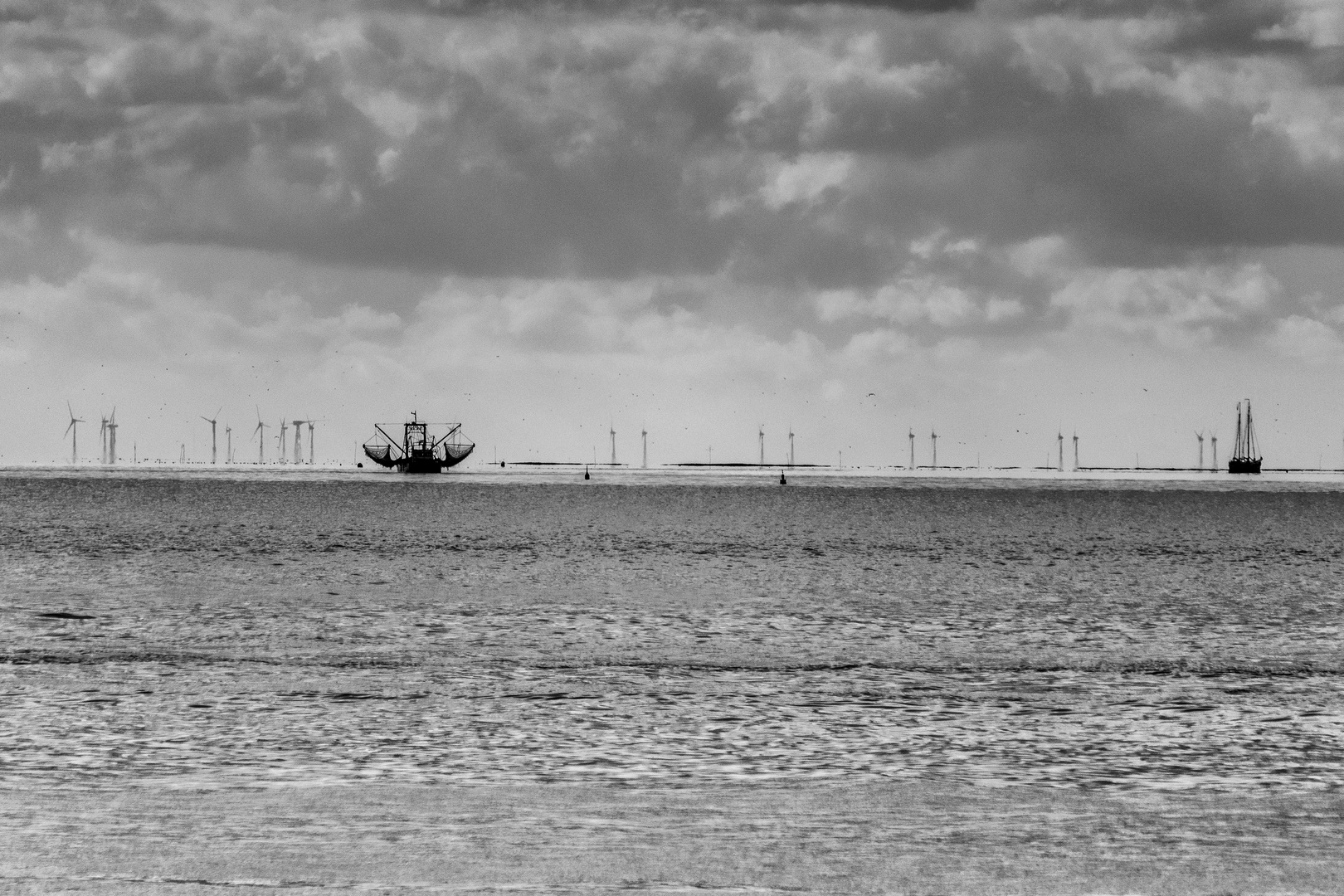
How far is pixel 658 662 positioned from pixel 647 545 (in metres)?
48.1

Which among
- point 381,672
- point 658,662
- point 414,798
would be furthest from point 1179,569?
point 414,798

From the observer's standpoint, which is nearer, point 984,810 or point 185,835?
point 185,835

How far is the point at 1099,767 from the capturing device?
14828mm

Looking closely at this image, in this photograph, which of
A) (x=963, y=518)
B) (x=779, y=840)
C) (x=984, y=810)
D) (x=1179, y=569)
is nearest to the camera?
(x=779, y=840)

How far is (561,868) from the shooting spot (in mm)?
10227

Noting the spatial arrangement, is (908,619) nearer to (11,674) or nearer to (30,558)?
(11,674)

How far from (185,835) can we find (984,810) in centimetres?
588

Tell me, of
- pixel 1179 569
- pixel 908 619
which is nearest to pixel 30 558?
pixel 908 619

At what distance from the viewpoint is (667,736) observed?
17.1m

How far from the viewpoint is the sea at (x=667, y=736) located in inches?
413

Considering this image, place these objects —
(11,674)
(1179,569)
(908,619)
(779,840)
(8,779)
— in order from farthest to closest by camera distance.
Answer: (1179,569)
(908,619)
(11,674)
(8,779)
(779,840)

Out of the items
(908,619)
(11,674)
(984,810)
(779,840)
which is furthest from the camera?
(908,619)

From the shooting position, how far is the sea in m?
10.5

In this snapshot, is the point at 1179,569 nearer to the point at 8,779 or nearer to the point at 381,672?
the point at 381,672
